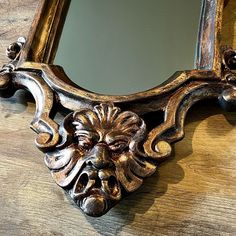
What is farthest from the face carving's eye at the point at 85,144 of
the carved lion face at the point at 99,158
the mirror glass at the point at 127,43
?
the mirror glass at the point at 127,43

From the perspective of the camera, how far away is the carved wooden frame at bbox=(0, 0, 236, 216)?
609mm

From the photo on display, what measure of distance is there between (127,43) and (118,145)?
9.9 inches

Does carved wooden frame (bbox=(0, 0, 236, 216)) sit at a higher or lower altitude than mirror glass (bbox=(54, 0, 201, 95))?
lower

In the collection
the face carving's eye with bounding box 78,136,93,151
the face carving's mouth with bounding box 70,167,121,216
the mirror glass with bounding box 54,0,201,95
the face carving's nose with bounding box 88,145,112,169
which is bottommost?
the face carving's mouth with bounding box 70,167,121,216

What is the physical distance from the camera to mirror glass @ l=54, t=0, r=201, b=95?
29.1 inches

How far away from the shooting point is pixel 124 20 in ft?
2.68

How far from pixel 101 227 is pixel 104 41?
1.24ft

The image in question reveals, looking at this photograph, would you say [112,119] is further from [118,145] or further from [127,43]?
[127,43]

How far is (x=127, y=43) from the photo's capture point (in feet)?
2.60

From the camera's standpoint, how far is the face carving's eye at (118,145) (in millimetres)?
634

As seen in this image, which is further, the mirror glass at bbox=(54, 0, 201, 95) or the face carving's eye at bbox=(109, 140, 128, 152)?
the mirror glass at bbox=(54, 0, 201, 95)

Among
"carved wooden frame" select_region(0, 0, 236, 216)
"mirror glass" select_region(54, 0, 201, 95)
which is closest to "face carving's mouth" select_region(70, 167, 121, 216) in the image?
"carved wooden frame" select_region(0, 0, 236, 216)

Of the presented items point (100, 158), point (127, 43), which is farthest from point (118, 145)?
point (127, 43)

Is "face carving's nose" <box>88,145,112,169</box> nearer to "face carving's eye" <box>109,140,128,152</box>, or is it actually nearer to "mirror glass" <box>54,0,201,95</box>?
"face carving's eye" <box>109,140,128,152</box>
